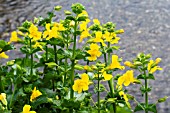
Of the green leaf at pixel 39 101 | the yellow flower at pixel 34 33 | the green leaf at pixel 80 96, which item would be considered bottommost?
the green leaf at pixel 39 101

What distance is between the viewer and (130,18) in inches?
186

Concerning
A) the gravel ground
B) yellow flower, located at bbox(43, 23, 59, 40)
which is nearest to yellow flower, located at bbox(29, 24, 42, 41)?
yellow flower, located at bbox(43, 23, 59, 40)

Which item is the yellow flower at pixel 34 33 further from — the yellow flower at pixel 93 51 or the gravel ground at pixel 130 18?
the gravel ground at pixel 130 18

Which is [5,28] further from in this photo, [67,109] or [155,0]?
[67,109]

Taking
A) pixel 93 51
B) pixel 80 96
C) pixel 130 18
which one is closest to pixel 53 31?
pixel 93 51

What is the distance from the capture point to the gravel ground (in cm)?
397

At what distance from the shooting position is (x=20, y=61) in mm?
2121

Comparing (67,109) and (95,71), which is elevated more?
(95,71)

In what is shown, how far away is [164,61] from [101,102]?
1852 mm

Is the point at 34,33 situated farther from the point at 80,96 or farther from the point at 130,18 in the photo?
the point at 130,18

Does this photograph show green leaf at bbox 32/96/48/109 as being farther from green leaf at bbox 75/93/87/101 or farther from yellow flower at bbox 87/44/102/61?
yellow flower at bbox 87/44/102/61

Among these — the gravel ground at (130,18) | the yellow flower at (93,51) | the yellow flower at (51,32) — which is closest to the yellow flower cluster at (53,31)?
the yellow flower at (51,32)

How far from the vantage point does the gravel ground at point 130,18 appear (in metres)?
3.97

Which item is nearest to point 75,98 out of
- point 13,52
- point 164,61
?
point 164,61
